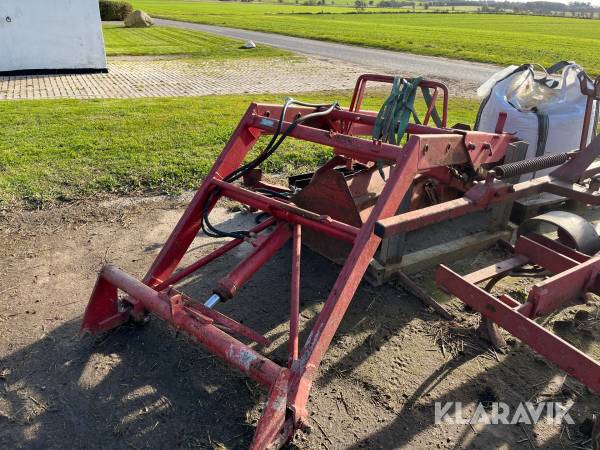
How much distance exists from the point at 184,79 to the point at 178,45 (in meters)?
8.41

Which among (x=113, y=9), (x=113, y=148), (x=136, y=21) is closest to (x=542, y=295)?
(x=113, y=148)

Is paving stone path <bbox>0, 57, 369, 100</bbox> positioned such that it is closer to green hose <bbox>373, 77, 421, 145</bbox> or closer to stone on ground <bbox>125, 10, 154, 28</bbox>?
green hose <bbox>373, 77, 421, 145</bbox>

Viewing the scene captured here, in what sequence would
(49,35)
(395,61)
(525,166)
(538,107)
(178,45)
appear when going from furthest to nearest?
(178,45), (395,61), (49,35), (538,107), (525,166)

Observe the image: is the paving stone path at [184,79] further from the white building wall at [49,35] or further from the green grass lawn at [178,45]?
the green grass lawn at [178,45]

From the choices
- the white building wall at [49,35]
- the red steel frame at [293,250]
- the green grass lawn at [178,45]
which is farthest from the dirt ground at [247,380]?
the green grass lawn at [178,45]

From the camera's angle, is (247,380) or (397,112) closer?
(247,380)

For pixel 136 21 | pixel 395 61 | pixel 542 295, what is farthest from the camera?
pixel 136 21

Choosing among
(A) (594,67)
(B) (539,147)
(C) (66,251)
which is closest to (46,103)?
(C) (66,251)

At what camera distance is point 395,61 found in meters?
17.8

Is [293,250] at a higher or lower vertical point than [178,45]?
higher

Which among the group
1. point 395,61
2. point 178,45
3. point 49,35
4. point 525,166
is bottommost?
point 178,45

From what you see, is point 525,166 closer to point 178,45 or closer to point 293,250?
point 293,250

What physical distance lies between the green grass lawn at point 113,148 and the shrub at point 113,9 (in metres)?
27.7

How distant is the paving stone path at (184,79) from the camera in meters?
11.3
